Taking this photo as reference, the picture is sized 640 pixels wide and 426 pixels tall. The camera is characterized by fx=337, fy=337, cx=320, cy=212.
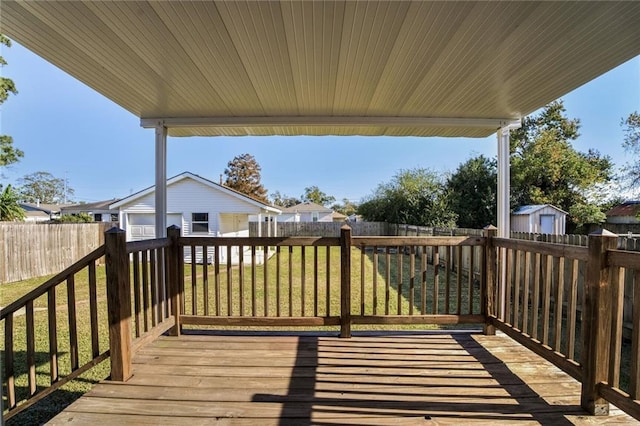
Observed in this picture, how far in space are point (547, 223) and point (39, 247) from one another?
15.2 m

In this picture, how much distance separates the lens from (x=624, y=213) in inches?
510

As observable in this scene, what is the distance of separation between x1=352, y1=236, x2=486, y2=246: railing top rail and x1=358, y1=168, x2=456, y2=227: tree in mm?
10538

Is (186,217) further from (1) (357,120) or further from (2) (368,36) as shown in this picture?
(2) (368,36)

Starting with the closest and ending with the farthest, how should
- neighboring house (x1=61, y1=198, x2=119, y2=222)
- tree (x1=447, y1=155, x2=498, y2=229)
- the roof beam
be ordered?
the roof beam → tree (x1=447, y1=155, x2=498, y2=229) → neighboring house (x1=61, y1=198, x2=119, y2=222)

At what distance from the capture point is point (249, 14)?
6.30ft

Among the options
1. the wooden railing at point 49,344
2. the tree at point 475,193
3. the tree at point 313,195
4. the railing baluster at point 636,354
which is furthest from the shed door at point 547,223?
the tree at point 313,195

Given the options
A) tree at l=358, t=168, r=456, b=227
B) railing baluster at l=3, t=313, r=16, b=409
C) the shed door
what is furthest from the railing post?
tree at l=358, t=168, r=456, b=227

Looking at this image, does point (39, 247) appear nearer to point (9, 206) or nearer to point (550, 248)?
point (9, 206)

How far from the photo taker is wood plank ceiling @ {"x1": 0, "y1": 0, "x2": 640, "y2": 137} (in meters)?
1.90

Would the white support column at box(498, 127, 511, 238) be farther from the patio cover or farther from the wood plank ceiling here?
the wood plank ceiling

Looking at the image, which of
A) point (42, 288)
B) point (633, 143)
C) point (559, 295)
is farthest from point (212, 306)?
point (633, 143)

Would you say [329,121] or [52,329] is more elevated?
[329,121]

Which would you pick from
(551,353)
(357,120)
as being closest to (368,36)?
(357,120)

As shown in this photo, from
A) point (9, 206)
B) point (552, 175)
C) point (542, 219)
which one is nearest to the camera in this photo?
point (9, 206)
